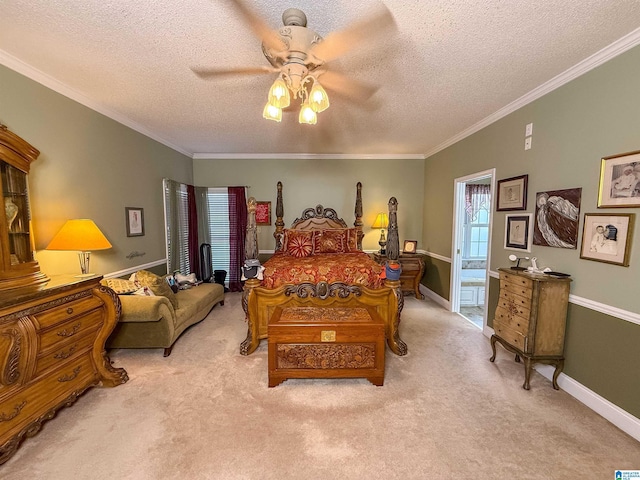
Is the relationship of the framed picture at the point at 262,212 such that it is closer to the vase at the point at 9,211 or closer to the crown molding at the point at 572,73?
the vase at the point at 9,211

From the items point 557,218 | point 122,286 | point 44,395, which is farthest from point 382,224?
point 44,395

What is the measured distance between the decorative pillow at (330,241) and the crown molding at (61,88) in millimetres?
2977

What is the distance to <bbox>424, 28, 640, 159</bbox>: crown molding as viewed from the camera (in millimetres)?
1877

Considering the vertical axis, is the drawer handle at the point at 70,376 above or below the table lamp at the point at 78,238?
below

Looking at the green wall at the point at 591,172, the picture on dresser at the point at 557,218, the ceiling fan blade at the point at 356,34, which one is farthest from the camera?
the picture on dresser at the point at 557,218

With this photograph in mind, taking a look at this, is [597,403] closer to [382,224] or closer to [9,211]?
[382,224]

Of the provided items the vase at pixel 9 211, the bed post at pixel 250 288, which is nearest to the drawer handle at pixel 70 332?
the vase at pixel 9 211

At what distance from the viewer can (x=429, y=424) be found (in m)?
1.96

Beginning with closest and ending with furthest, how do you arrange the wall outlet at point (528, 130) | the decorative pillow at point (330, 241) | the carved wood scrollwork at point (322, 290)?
the wall outlet at point (528, 130), the carved wood scrollwork at point (322, 290), the decorative pillow at point (330, 241)

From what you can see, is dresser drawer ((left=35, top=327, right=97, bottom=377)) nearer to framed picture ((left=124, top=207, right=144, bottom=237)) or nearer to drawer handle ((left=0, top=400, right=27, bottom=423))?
drawer handle ((left=0, top=400, right=27, bottom=423))

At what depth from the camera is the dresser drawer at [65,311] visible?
1798mm

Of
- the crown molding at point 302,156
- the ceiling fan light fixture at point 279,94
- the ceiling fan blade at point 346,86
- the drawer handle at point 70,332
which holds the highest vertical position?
the ceiling fan blade at point 346,86

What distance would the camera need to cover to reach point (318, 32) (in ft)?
6.04

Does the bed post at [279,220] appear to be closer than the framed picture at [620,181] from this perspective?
No
